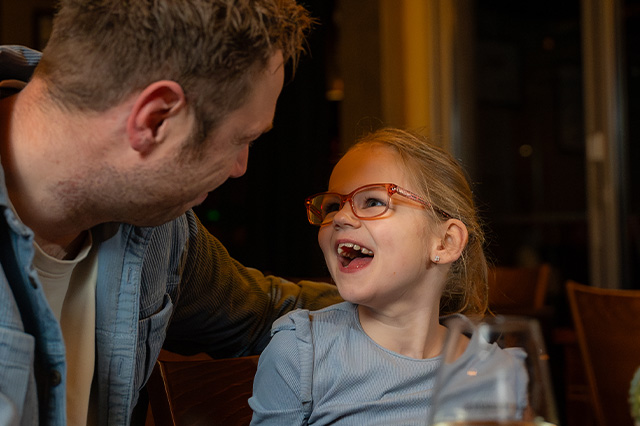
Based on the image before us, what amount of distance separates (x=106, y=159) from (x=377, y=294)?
49 centimetres

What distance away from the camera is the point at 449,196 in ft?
4.50

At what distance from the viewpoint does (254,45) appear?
105 cm

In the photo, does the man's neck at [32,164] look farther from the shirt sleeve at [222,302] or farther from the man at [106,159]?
the shirt sleeve at [222,302]

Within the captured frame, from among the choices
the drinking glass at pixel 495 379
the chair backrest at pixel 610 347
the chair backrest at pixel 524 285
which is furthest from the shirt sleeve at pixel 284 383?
the chair backrest at pixel 524 285

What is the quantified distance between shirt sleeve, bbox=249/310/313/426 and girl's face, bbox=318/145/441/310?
0.12m

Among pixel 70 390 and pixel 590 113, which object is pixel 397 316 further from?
pixel 590 113

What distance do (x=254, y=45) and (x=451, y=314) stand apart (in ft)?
2.29

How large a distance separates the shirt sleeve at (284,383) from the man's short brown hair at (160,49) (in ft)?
1.31

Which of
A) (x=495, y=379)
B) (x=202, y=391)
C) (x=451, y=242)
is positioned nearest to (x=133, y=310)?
(x=202, y=391)

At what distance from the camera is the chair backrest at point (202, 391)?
111 centimetres

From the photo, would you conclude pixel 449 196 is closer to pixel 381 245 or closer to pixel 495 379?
pixel 381 245

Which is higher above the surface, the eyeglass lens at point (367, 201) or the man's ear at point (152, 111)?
the man's ear at point (152, 111)

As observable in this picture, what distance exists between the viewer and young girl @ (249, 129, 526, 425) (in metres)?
1.22

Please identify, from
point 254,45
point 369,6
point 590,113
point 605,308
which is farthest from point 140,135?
point 369,6
